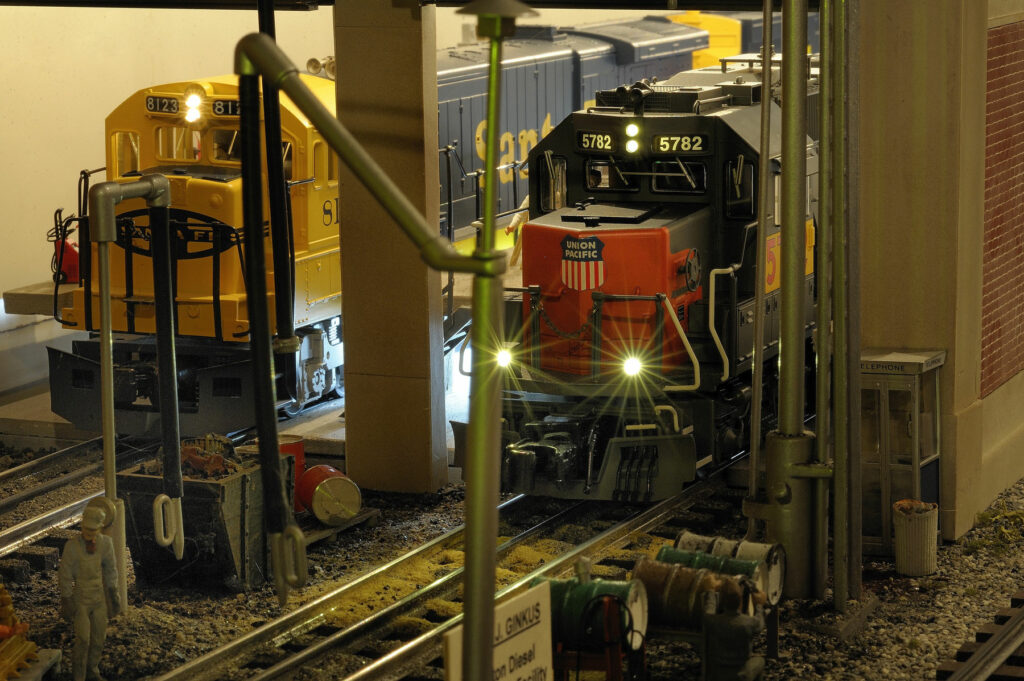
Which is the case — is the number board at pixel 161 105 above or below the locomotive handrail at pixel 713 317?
above

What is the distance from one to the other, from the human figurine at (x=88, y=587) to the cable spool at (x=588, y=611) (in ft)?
8.52

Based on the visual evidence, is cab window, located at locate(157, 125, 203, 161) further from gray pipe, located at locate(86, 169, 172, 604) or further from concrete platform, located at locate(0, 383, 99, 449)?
gray pipe, located at locate(86, 169, 172, 604)

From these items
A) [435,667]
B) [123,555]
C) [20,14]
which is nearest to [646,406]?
[435,667]

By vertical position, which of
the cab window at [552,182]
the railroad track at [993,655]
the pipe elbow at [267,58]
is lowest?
the railroad track at [993,655]

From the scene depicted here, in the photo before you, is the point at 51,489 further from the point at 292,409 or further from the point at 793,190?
the point at 793,190

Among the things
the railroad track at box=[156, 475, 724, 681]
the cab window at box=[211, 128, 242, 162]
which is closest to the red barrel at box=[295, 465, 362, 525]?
the railroad track at box=[156, 475, 724, 681]

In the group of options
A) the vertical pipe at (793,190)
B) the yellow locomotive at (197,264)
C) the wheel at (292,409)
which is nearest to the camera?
the vertical pipe at (793,190)

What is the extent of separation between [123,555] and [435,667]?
209 cm

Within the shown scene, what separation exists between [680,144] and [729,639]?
4870 millimetres

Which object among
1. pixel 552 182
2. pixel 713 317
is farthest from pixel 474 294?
pixel 552 182

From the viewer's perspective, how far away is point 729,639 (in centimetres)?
746

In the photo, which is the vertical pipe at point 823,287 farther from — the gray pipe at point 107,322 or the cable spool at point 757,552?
the gray pipe at point 107,322

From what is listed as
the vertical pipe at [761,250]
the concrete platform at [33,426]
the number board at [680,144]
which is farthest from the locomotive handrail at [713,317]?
the concrete platform at [33,426]

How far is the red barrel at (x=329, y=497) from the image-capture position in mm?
10633
